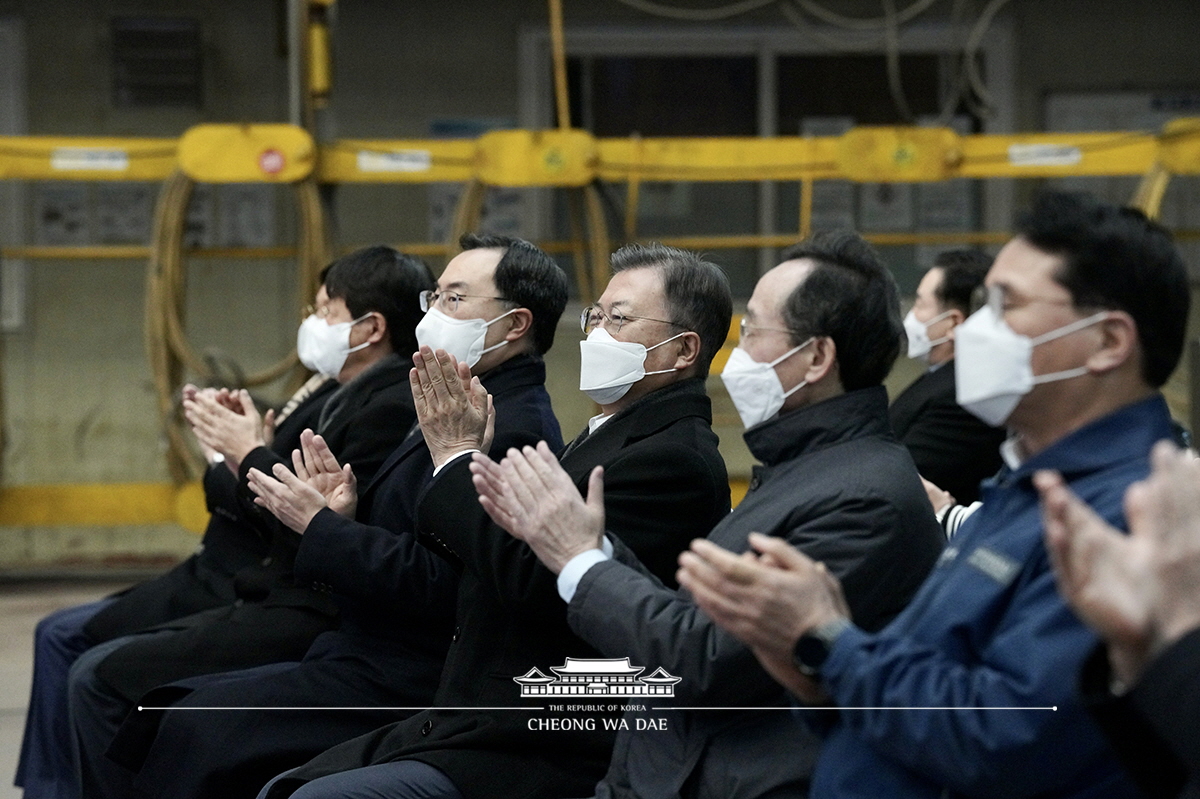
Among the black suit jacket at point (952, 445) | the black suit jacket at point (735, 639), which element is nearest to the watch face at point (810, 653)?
the black suit jacket at point (735, 639)

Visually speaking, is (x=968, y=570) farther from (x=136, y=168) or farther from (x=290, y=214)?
(x=290, y=214)

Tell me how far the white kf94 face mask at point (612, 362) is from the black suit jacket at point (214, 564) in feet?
3.31

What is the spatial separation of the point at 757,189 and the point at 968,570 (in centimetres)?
443

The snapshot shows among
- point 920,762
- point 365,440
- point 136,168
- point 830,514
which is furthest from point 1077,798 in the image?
point 136,168

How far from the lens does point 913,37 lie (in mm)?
5547

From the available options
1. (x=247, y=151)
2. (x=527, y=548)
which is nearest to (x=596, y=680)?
(x=527, y=548)

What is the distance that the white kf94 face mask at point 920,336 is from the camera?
3.21 m

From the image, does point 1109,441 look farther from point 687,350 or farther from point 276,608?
point 276,608

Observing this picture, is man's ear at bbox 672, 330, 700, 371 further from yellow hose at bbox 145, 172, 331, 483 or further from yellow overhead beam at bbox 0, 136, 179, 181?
yellow overhead beam at bbox 0, 136, 179, 181

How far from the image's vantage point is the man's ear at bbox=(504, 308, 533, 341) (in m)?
2.36

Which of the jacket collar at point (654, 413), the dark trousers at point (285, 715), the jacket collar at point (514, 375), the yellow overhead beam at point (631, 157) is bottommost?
the dark trousers at point (285, 715)

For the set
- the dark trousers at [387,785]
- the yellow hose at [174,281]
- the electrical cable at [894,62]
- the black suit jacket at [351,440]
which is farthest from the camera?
the electrical cable at [894,62]

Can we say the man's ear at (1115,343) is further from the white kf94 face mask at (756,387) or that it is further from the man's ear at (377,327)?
the man's ear at (377,327)

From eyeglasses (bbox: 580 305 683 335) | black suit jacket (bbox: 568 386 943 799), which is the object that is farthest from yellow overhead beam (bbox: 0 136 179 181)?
black suit jacket (bbox: 568 386 943 799)
